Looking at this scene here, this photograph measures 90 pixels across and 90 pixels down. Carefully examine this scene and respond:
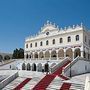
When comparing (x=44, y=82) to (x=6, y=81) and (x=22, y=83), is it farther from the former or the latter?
(x=6, y=81)

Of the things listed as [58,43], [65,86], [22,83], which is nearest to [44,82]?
[22,83]

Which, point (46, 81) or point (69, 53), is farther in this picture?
point (69, 53)

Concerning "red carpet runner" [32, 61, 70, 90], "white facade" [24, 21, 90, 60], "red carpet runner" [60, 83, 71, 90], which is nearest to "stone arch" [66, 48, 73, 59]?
"white facade" [24, 21, 90, 60]

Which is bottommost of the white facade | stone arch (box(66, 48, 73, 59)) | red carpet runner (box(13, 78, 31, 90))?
red carpet runner (box(13, 78, 31, 90))

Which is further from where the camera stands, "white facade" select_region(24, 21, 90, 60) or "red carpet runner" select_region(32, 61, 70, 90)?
"white facade" select_region(24, 21, 90, 60)

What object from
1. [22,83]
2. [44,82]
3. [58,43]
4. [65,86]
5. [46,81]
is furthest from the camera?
[58,43]

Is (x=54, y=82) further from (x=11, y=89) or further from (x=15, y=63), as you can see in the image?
(x=15, y=63)

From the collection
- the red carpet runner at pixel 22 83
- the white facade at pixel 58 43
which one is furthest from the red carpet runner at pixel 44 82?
the white facade at pixel 58 43

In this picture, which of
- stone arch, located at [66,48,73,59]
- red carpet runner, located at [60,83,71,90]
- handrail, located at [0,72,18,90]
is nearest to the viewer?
red carpet runner, located at [60,83,71,90]

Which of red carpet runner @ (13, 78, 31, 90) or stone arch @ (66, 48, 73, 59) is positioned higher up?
stone arch @ (66, 48, 73, 59)

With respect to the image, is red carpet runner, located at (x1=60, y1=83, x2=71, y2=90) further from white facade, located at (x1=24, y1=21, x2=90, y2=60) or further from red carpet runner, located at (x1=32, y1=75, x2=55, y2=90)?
white facade, located at (x1=24, y1=21, x2=90, y2=60)

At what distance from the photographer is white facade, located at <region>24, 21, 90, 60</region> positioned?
45.8m

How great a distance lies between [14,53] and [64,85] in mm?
57346

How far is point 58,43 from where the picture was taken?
4997 centimetres
